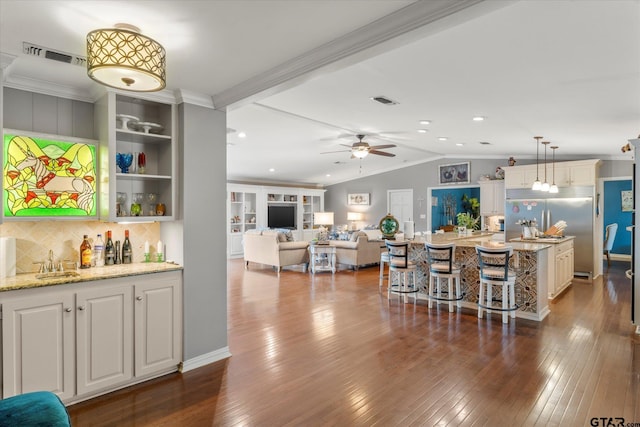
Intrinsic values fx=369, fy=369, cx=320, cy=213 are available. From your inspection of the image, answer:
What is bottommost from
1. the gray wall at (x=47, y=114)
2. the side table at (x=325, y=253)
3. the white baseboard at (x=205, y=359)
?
the white baseboard at (x=205, y=359)

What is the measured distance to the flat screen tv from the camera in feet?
39.4

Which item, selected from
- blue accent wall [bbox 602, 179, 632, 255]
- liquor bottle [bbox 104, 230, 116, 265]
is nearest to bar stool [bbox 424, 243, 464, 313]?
liquor bottle [bbox 104, 230, 116, 265]

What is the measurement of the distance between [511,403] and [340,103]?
365 cm

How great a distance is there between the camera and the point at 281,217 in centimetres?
1224

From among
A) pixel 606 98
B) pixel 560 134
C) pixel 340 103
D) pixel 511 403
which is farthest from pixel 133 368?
pixel 560 134

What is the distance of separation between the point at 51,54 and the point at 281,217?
9.91m

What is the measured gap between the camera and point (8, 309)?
239 cm

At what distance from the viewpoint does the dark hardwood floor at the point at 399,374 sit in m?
2.52

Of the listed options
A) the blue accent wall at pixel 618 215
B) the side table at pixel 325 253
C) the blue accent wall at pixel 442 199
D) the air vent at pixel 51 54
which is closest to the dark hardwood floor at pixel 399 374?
the air vent at pixel 51 54

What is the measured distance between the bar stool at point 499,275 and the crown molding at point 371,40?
323cm

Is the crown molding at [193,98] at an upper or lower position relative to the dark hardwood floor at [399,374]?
upper

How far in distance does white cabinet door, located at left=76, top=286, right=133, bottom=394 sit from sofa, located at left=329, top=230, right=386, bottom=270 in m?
5.86

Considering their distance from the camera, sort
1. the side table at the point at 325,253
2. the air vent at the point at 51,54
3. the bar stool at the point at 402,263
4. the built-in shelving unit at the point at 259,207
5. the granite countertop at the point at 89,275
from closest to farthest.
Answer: the air vent at the point at 51,54, the granite countertop at the point at 89,275, the bar stool at the point at 402,263, the side table at the point at 325,253, the built-in shelving unit at the point at 259,207

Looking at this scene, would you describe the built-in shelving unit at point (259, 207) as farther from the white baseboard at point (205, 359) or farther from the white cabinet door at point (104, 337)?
the white cabinet door at point (104, 337)
